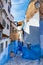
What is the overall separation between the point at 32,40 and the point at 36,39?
1.41 feet

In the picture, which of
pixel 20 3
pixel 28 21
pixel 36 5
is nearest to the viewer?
pixel 20 3

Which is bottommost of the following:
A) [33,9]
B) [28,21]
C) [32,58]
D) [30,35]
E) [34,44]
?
[32,58]

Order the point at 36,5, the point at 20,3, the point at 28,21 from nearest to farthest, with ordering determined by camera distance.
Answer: the point at 20,3 < the point at 36,5 < the point at 28,21

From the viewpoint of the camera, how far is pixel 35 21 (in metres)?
13.4

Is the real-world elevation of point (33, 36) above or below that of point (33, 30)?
below

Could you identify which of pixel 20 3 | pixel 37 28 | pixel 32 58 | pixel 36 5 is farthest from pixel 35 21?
pixel 32 58

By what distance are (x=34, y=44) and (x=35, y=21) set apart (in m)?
2.32

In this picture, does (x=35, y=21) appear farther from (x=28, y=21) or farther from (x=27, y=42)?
(x=27, y=42)

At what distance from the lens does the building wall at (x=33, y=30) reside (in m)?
13.3

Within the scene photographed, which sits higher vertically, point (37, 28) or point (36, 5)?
point (36, 5)

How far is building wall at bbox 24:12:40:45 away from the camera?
43.7 feet

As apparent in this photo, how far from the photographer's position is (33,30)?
44.3 feet

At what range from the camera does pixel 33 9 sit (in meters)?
13.4

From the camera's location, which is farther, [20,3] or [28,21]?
[28,21]
